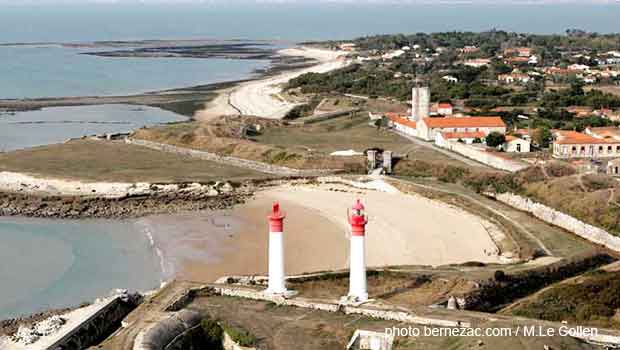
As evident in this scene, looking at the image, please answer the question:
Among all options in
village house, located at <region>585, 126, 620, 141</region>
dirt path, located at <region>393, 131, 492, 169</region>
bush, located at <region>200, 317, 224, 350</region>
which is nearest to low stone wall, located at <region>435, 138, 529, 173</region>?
dirt path, located at <region>393, 131, 492, 169</region>

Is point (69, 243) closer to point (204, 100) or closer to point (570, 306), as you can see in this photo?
point (570, 306)

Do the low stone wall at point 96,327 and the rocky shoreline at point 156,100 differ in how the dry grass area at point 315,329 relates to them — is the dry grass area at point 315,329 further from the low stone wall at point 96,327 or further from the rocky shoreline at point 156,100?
the rocky shoreline at point 156,100

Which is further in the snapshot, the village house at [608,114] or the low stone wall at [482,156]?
the village house at [608,114]

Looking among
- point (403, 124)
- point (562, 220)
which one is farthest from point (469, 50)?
point (562, 220)

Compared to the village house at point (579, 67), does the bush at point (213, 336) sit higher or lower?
higher

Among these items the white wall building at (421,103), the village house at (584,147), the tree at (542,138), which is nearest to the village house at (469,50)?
the white wall building at (421,103)
